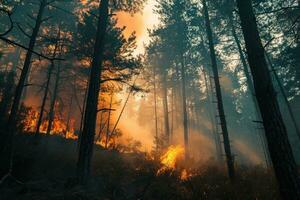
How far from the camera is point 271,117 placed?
5.57m

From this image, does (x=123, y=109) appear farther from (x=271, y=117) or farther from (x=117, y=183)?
(x=271, y=117)

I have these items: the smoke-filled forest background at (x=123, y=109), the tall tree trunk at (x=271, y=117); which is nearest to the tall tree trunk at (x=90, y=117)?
the smoke-filled forest background at (x=123, y=109)

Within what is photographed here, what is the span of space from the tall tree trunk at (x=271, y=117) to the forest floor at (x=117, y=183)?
3482 millimetres

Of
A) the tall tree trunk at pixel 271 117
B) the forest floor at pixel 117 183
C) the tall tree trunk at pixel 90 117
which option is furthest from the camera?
the tall tree trunk at pixel 90 117

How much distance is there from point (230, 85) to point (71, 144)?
34.9 meters

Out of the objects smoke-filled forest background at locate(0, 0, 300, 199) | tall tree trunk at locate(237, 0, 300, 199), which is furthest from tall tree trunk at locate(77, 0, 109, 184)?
tall tree trunk at locate(237, 0, 300, 199)

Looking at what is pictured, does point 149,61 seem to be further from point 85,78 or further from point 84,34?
point 84,34

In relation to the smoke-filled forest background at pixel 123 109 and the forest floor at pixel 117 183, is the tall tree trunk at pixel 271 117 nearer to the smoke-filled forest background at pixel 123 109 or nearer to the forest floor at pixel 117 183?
the smoke-filled forest background at pixel 123 109

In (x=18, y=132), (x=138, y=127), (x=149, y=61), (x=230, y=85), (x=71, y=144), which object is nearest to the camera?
(x=18, y=132)

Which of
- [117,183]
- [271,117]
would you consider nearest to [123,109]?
[117,183]

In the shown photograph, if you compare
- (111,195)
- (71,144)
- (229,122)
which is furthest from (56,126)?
(229,122)

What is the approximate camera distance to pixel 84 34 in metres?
16.5

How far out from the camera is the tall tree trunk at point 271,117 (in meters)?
5.06

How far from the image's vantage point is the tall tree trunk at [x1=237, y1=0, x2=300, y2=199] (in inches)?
199
